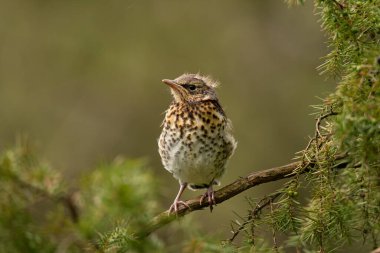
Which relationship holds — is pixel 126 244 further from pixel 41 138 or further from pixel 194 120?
pixel 41 138

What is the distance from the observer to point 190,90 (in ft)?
14.6

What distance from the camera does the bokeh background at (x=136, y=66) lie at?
26.7 feet

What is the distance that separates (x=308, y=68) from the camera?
8055 mm

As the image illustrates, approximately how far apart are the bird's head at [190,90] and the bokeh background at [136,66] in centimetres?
337

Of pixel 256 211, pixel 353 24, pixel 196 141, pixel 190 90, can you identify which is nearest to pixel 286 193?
pixel 256 211

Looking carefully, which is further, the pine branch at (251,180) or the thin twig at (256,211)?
the thin twig at (256,211)

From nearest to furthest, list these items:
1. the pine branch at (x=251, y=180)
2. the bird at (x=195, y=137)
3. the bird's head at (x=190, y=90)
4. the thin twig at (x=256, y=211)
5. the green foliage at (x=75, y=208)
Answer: the green foliage at (x=75, y=208), the pine branch at (x=251, y=180), the thin twig at (x=256, y=211), the bird at (x=195, y=137), the bird's head at (x=190, y=90)

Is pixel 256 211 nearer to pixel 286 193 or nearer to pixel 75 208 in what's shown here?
pixel 286 193

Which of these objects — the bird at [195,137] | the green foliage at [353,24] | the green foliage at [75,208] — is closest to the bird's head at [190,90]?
the bird at [195,137]

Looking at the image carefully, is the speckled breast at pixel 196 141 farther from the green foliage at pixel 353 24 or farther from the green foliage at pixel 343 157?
the green foliage at pixel 353 24

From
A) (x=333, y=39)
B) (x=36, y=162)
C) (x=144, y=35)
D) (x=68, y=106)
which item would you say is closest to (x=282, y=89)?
(x=144, y=35)

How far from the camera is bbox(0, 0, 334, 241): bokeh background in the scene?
8.12 metres

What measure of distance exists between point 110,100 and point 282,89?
6.85 ft

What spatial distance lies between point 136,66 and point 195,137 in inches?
176
